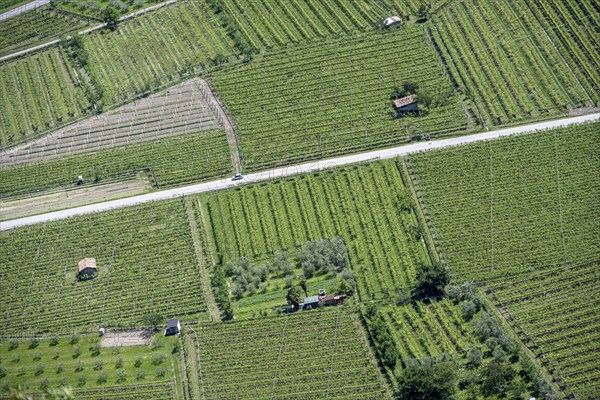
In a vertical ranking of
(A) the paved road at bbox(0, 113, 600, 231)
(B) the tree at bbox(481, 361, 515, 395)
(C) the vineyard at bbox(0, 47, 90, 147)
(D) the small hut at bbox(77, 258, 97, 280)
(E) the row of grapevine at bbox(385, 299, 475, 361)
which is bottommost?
(B) the tree at bbox(481, 361, 515, 395)

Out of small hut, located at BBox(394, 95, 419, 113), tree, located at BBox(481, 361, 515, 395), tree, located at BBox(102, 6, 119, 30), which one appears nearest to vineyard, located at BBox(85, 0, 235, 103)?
tree, located at BBox(102, 6, 119, 30)

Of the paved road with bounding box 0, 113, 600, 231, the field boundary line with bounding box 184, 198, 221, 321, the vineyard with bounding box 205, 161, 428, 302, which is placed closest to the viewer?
the field boundary line with bounding box 184, 198, 221, 321

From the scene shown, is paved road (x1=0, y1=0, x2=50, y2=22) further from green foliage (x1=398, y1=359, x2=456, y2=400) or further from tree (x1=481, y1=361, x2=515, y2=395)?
tree (x1=481, y1=361, x2=515, y2=395)

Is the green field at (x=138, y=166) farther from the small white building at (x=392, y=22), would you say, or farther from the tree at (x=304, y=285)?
the small white building at (x=392, y=22)

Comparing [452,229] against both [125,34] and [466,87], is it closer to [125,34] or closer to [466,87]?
[466,87]

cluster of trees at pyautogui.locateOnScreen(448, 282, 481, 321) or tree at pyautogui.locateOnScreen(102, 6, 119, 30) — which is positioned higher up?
tree at pyautogui.locateOnScreen(102, 6, 119, 30)

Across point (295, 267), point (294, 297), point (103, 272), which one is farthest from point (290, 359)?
point (103, 272)

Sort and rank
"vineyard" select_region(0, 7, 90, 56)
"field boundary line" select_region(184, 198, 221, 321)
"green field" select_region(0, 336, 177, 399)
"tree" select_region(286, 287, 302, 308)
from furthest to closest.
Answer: "vineyard" select_region(0, 7, 90, 56), "field boundary line" select_region(184, 198, 221, 321), "tree" select_region(286, 287, 302, 308), "green field" select_region(0, 336, 177, 399)
